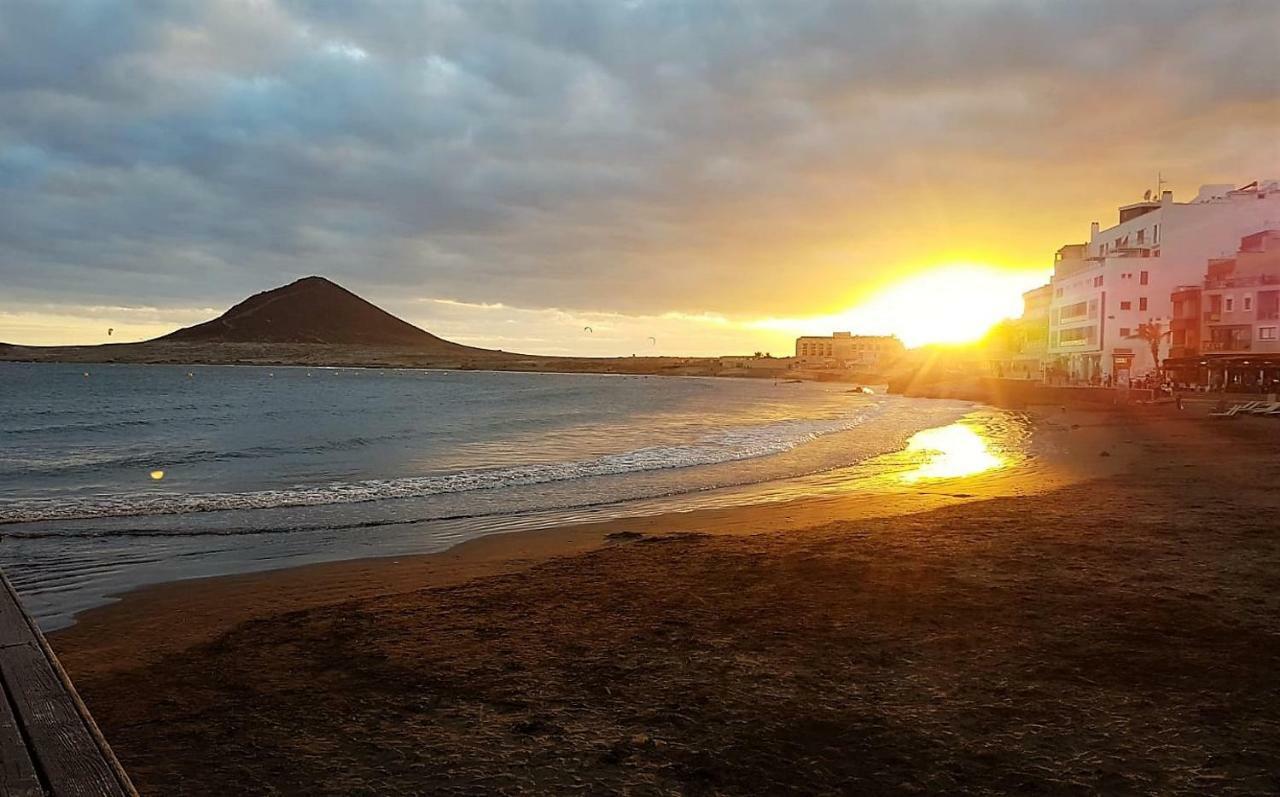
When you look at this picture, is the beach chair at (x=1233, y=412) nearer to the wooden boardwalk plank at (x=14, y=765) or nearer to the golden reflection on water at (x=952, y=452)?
the golden reflection on water at (x=952, y=452)

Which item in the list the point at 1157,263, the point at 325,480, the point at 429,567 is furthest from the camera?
the point at 1157,263

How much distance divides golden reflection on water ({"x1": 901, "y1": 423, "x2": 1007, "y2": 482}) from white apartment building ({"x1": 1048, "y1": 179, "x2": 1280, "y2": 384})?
37.6 metres

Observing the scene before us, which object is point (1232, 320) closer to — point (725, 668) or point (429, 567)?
point (429, 567)

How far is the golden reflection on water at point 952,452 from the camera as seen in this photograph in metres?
22.7

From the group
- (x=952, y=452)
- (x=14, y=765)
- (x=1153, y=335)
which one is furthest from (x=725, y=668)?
(x=1153, y=335)

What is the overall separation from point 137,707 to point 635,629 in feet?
13.4

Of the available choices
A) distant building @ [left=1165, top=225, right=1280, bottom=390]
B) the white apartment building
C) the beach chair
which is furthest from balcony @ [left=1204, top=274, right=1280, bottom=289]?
the beach chair

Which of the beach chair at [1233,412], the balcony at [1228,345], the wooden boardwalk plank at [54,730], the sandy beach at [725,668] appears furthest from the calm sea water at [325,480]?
the balcony at [1228,345]

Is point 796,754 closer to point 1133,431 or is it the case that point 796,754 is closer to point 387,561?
point 387,561

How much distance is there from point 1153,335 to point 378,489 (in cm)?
5924

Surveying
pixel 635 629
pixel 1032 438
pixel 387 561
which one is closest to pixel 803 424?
pixel 1032 438

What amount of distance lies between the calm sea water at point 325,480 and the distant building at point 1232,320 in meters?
24.9

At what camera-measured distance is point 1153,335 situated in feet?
193

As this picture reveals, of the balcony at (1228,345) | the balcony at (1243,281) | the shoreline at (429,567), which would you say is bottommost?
the shoreline at (429,567)
